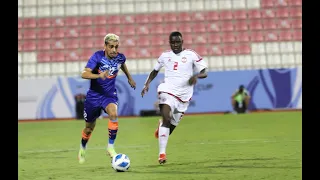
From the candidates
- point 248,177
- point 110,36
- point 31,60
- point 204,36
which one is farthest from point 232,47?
point 248,177

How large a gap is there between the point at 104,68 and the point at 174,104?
1359 millimetres

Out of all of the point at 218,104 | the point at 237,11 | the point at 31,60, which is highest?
the point at 237,11

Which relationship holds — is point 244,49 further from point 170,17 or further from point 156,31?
point 156,31

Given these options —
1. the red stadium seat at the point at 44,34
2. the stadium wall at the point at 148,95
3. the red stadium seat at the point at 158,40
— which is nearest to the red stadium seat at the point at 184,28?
the red stadium seat at the point at 158,40

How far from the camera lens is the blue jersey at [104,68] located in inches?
405

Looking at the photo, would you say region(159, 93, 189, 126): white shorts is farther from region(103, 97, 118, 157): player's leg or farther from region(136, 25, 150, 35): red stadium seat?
region(136, 25, 150, 35): red stadium seat

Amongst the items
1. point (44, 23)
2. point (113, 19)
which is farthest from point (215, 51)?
point (44, 23)

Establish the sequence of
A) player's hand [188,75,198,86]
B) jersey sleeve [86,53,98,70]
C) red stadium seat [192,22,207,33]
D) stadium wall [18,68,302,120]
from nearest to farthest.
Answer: jersey sleeve [86,53,98,70] < player's hand [188,75,198,86] < stadium wall [18,68,302,120] < red stadium seat [192,22,207,33]

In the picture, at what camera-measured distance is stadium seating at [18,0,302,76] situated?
31959mm

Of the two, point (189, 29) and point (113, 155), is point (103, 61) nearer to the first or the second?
point (113, 155)

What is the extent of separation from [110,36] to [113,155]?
1937 millimetres

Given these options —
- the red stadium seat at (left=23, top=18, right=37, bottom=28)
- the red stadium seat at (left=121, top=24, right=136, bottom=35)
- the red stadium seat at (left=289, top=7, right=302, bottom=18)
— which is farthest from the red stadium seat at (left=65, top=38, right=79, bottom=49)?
the red stadium seat at (left=289, top=7, right=302, bottom=18)

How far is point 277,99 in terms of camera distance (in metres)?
29.5

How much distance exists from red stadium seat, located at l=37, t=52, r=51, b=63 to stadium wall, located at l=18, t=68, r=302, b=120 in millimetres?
3126
